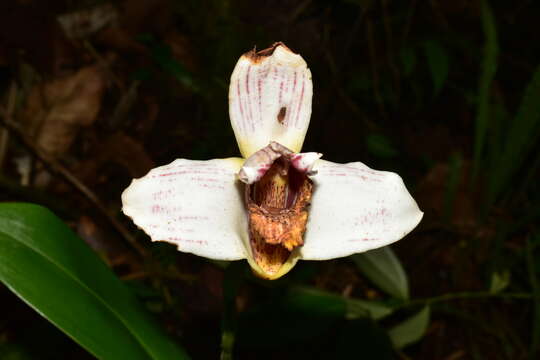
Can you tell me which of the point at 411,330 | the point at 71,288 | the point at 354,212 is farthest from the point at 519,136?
the point at 71,288

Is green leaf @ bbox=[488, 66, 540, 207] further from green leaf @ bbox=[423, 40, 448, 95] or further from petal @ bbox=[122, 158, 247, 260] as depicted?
petal @ bbox=[122, 158, 247, 260]

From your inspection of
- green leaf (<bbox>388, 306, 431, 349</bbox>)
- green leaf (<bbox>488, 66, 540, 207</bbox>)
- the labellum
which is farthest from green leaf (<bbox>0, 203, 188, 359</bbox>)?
green leaf (<bbox>488, 66, 540, 207</bbox>)

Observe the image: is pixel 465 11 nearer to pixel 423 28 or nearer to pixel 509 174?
pixel 423 28

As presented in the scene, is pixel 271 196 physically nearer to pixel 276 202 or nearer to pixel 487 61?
pixel 276 202

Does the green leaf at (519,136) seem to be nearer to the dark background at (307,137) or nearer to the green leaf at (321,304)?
the dark background at (307,137)

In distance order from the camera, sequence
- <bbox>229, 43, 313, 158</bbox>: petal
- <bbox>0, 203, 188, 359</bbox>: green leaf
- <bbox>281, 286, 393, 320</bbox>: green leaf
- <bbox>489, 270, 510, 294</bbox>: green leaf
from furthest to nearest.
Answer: <bbox>489, 270, 510, 294</bbox>: green leaf → <bbox>281, 286, 393, 320</bbox>: green leaf → <bbox>229, 43, 313, 158</bbox>: petal → <bbox>0, 203, 188, 359</bbox>: green leaf

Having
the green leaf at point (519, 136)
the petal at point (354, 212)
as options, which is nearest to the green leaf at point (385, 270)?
the green leaf at point (519, 136)
